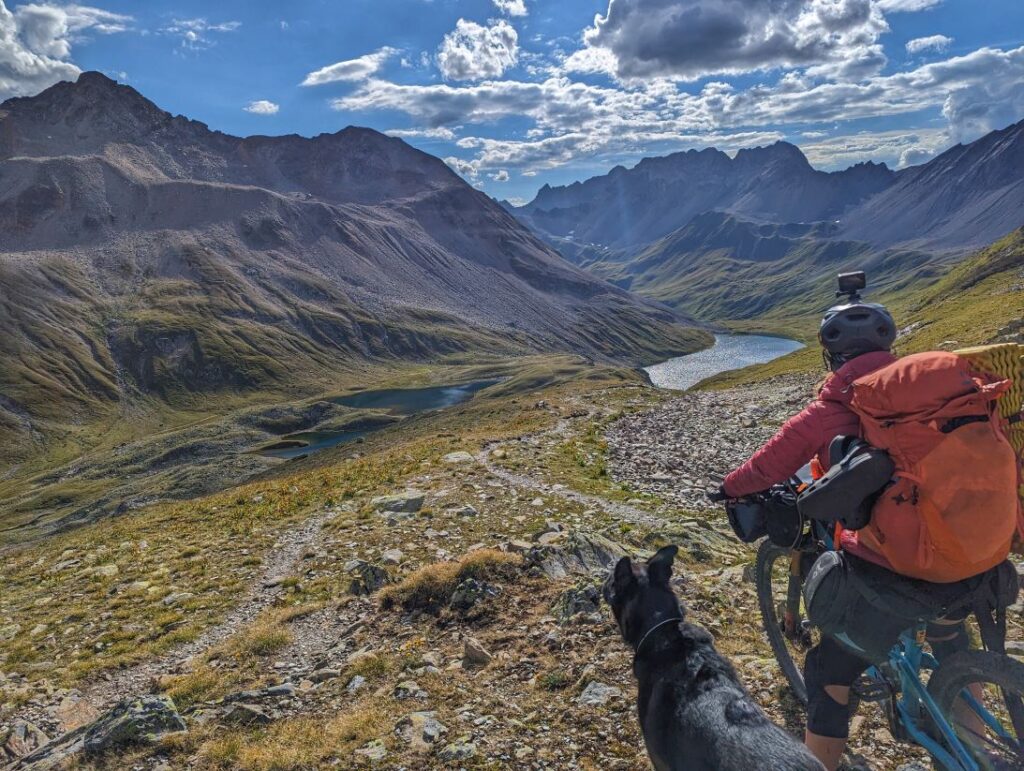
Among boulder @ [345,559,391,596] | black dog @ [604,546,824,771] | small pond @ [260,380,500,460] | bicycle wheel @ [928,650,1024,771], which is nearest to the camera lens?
black dog @ [604,546,824,771]

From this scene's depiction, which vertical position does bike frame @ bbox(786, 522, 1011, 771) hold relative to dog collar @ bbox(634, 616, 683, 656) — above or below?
below

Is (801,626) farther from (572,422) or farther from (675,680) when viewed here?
(572,422)

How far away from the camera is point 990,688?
463 cm

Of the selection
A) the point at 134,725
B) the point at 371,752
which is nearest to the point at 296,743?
the point at 371,752

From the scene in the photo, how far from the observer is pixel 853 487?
13.3ft

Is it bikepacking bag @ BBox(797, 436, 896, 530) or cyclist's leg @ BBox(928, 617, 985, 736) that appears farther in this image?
cyclist's leg @ BBox(928, 617, 985, 736)

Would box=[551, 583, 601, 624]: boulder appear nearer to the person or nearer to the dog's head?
the dog's head

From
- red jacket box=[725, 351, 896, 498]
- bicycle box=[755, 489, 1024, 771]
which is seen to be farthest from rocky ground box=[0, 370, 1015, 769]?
red jacket box=[725, 351, 896, 498]

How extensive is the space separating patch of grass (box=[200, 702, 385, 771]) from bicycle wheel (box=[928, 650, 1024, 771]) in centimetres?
586

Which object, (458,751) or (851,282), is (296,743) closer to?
(458,751)

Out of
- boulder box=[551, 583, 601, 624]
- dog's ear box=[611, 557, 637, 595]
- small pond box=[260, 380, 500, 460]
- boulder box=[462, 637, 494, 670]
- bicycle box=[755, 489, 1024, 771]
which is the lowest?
small pond box=[260, 380, 500, 460]

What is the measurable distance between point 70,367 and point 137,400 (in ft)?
72.9

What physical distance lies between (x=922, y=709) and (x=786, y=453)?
2306mm

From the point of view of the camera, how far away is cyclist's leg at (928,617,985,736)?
4.49 m
